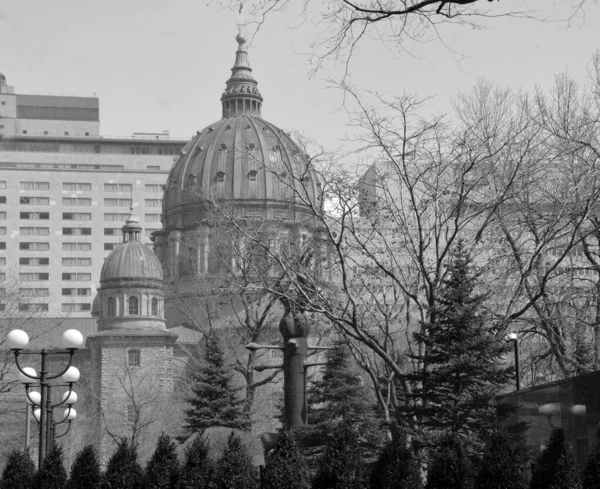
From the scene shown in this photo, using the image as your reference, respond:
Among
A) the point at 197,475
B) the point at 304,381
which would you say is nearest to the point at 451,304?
the point at 304,381

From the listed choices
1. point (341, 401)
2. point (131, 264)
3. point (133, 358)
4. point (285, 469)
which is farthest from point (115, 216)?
point (285, 469)

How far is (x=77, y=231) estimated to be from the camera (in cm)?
13912

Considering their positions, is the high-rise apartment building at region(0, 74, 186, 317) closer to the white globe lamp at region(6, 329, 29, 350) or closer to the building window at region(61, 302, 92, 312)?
the building window at region(61, 302, 92, 312)

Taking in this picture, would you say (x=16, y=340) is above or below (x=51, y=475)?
above

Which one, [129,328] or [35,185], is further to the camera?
[35,185]

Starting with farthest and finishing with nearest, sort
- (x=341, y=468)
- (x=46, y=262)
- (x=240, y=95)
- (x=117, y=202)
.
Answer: (x=117, y=202) → (x=46, y=262) → (x=240, y=95) → (x=341, y=468)

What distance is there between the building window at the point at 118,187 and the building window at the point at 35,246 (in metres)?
9.35

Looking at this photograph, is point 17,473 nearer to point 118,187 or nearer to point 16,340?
point 16,340

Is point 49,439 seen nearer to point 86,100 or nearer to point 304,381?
point 304,381

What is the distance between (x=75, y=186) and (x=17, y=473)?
122m

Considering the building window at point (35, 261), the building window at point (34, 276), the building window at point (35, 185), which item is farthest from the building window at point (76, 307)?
the building window at point (35, 185)

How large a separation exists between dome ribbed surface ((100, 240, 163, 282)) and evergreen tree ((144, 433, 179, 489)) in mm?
80977

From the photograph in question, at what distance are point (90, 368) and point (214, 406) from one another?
158 feet

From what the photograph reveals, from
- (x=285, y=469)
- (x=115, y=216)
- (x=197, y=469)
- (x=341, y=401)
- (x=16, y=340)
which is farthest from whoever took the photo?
(x=115, y=216)
